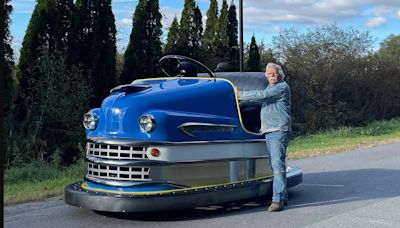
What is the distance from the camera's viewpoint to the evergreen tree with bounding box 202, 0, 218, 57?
21000mm

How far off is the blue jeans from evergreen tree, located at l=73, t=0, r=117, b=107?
8.54 m

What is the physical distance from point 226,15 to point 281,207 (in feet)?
50.9

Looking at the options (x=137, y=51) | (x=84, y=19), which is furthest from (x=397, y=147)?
(x=84, y=19)

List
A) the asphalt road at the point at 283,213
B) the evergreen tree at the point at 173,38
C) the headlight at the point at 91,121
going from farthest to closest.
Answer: the evergreen tree at the point at 173,38 < the headlight at the point at 91,121 < the asphalt road at the point at 283,213

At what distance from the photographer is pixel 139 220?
656 centimetres

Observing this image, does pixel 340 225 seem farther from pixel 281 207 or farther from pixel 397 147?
pixel 397 147

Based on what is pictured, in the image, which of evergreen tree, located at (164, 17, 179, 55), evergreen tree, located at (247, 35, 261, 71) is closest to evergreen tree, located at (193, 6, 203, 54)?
evergreen tree, located at (164, 17, 179, 55)

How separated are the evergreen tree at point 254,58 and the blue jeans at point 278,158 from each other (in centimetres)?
1456

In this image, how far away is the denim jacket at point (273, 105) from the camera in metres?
6.99

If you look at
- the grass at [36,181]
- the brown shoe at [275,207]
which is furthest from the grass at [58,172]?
the brown shoe at [275,207]

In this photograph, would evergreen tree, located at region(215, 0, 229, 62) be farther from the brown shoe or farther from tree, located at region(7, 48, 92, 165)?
the brown shoe

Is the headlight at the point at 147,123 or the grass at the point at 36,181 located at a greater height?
the headlight at the point at 147,123

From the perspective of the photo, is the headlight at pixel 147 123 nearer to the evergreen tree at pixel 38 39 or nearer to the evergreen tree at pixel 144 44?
the evergreen tree at pixel 38 39

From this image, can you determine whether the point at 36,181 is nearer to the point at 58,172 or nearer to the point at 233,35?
the point at 58,172
